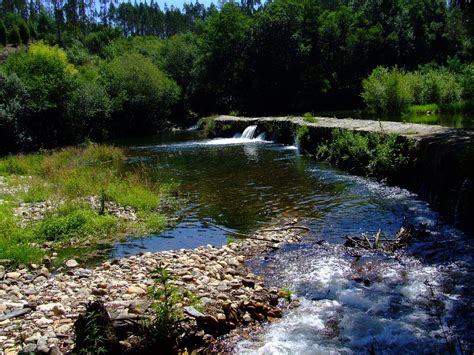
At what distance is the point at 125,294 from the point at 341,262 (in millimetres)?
4052

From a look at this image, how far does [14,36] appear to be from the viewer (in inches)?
3319

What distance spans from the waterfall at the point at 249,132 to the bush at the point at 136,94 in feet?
44.9

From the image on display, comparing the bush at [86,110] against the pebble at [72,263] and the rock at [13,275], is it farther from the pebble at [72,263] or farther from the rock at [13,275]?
the rock at [13,275]

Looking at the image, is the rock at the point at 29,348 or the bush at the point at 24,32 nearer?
the rock at the point at 29,348

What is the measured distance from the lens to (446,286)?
690cm

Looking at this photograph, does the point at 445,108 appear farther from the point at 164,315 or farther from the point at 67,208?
the point at 164,315

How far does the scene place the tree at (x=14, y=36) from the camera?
276 feet

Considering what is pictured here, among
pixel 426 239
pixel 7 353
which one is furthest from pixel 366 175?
pixel 7 353

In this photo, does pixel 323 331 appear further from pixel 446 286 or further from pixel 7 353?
pixel 7 353

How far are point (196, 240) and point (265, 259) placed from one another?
7.11ft

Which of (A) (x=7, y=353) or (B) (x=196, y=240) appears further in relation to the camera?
(B) (x=196, y=240)

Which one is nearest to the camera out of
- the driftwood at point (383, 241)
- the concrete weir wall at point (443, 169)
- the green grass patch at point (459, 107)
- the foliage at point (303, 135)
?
the driftwood at point (383, 241)

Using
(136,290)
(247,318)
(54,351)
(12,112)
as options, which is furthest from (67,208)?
(12,112)

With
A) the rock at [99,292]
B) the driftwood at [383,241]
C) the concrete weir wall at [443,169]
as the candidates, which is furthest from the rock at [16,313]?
the concrete weir wall at [443,169]
